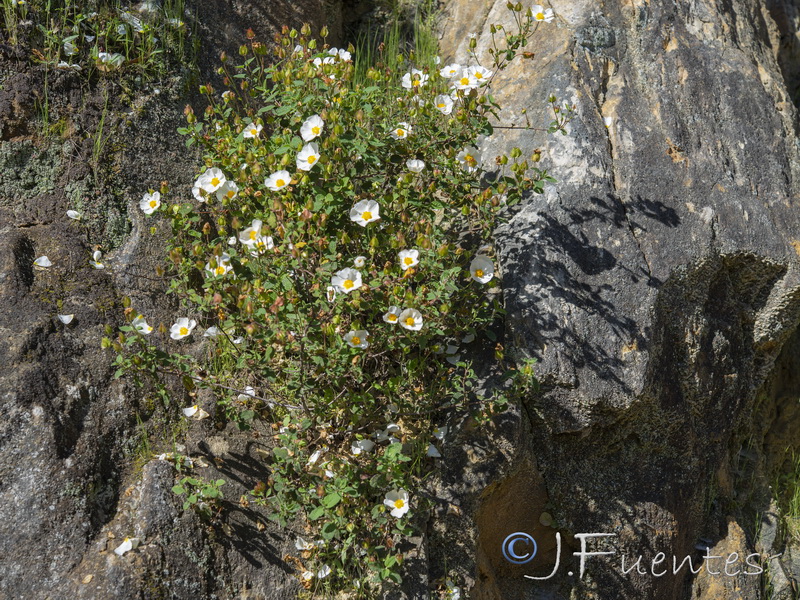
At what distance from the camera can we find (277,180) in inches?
105

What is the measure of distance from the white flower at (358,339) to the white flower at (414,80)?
43.0 inches

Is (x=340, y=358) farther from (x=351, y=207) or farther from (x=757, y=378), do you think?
(x=757, y=378)

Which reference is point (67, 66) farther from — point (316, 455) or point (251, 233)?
point (316, 455)

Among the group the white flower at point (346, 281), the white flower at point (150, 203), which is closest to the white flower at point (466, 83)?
the white flower at point (346, 281)

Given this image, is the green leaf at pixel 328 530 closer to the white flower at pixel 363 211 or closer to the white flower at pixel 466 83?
the white flower at pixel 363 211

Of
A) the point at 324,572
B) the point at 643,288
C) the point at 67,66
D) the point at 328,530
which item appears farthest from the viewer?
the point at 67,66

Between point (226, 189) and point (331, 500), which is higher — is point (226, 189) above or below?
above

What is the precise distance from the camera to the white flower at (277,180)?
2.66 meters

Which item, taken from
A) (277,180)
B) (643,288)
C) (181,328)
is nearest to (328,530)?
(181,328)

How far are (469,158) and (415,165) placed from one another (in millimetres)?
226

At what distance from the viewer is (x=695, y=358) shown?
11.3ft

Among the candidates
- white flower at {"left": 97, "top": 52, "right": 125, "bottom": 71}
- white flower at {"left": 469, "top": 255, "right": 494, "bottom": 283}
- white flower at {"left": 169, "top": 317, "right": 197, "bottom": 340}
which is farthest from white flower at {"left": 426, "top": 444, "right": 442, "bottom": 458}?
white flower at {"left": 97, "top": 52, "right": 125, "bottom": 71}

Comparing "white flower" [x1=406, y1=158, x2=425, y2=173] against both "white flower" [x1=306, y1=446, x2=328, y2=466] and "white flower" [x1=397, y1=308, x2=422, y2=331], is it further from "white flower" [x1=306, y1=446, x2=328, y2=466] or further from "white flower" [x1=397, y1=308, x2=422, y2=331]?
"white flower" [x1=306, y1=446, x2=328, y2=466]

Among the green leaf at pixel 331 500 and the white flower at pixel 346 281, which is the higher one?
the white flower at pixel 346 281
